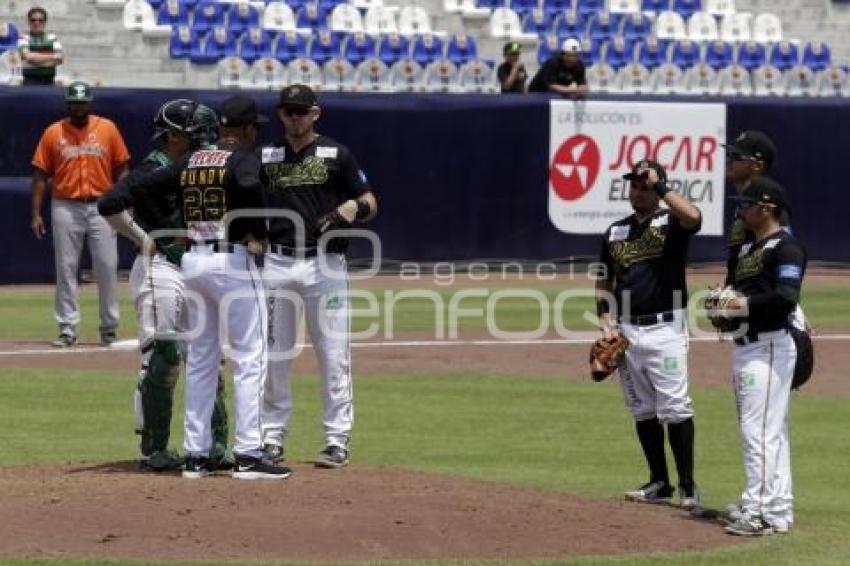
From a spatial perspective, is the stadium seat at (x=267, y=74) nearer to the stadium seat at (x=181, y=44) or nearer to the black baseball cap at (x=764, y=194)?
the stadium seat at (x=181, y=44)

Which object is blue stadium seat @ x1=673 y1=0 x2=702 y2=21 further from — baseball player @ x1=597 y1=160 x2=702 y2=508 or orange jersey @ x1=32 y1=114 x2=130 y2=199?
baseball player @ x1=597 y1=160 x2=702 y2=508

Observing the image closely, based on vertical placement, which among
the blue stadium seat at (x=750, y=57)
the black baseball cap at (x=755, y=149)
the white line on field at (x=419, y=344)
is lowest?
the white line on field at (x=419, y=344)

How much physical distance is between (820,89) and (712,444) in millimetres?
17346

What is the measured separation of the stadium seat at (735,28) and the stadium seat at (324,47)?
24.4ft

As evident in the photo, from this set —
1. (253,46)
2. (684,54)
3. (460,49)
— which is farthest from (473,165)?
(684,54)

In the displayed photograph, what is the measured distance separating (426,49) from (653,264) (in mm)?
17183

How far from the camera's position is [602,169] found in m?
22.1

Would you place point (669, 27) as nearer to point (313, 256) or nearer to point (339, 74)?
point (339, 74)

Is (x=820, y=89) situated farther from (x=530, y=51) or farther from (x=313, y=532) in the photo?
(x=313, y=532)

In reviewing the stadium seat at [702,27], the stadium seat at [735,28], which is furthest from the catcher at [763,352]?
the stadium seat at [735,28]

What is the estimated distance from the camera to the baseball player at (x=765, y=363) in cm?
860

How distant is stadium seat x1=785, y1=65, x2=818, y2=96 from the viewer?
28.3m

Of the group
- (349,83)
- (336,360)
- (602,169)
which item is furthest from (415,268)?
(336,360)

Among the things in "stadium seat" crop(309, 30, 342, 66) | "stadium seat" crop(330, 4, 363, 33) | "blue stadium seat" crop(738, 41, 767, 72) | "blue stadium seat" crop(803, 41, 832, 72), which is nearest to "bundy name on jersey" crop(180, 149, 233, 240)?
"stadium seat" crop(309, 30, 342, 66)
